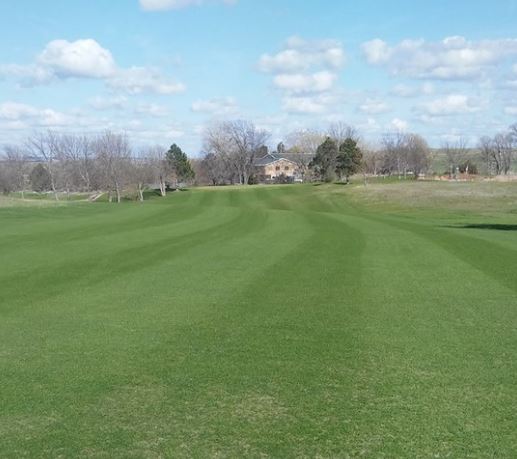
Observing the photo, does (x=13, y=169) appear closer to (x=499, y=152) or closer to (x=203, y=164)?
(x=203, y=164)

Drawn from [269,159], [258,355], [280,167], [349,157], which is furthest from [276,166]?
[258,355]

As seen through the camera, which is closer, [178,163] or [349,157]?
[349,157]

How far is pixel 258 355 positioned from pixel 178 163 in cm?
11607

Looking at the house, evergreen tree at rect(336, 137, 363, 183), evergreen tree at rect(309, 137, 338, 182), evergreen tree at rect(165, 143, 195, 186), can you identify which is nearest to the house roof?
the house

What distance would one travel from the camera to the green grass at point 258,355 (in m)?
5.09

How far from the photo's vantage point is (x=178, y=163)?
121438 millimetres

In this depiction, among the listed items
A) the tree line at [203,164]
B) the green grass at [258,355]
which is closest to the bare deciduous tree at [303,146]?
the tree line at [203,164]

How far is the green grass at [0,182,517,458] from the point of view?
509 centimetres

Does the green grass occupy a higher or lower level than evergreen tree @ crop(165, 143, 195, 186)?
lower

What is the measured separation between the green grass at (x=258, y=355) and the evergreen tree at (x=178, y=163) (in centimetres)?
10405

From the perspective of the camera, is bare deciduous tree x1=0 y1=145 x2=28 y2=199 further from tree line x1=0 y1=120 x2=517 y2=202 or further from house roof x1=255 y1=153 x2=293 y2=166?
house roof x1=255 y1=153 x2=293 y2=166

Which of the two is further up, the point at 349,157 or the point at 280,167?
the point at 349,157

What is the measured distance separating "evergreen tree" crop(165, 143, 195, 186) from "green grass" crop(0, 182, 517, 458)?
10405cm

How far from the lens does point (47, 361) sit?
7.35 metres
